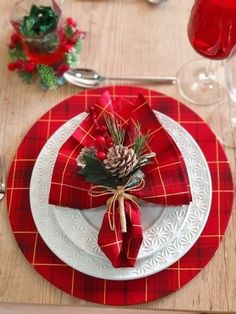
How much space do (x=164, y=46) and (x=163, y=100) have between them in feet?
0.38

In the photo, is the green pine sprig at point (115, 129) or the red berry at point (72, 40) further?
the red berry at point (72, 40)

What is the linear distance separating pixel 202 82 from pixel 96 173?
0.31 m

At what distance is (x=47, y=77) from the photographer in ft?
2.59

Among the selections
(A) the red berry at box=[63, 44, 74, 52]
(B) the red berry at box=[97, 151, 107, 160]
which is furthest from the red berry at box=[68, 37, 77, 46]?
(B) the red berry at box=[97, 151, 107, 160]

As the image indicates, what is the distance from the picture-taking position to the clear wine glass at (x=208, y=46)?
66cm

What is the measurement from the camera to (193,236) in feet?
2.17

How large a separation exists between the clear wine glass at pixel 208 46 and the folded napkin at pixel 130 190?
0.42 feet

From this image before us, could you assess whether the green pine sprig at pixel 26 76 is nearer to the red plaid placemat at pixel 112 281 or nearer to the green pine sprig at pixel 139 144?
the red plaid placemat at pixel 112 281

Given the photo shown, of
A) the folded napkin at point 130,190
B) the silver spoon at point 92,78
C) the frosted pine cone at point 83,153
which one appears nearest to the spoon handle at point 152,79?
the silver spoon at point 92,78

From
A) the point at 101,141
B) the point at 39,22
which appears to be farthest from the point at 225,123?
the point at 39,22

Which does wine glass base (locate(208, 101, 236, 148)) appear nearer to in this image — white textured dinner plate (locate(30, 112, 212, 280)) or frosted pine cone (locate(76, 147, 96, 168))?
white textured dinner plate (locate(30, 112, 212, 280))

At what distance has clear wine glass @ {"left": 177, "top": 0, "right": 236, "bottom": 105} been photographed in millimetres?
663

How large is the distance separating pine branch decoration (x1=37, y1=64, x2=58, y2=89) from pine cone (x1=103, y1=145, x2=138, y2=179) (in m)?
0.24

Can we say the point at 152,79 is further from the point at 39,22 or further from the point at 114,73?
the point at 39,22
